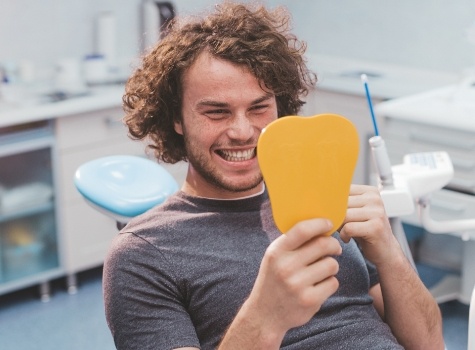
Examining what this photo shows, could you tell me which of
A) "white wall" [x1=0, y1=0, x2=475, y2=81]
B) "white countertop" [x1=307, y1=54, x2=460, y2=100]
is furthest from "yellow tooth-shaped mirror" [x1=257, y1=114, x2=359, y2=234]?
"white wall" [x1=0, y1=0, x2=475, y2=81]

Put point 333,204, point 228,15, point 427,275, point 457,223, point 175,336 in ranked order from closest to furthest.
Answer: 1. point 333,204
2. point 175,336
3. point 228,15
4. point 457,223
5. point 427,275

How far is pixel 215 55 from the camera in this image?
169 cm

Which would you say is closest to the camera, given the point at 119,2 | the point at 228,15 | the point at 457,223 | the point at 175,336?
the point at 175,336

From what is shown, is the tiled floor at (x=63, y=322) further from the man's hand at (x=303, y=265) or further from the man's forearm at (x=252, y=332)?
the man's hand at (x=303, y=265)

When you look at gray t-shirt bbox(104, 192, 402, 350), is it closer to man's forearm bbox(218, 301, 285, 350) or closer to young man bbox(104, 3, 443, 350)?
young man bbox(104, 3, 443, 350)

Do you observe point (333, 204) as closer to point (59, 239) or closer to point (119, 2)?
point (59, 239)

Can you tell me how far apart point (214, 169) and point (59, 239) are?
2.00m

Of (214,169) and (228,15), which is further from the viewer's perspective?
(228,15)

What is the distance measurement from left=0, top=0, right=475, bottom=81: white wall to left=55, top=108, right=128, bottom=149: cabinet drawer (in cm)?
51

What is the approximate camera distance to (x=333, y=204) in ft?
4.11

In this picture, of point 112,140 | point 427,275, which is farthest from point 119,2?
point 427,275

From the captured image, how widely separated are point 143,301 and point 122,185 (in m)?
0.54

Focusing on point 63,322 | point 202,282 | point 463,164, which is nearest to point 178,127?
point 202,282

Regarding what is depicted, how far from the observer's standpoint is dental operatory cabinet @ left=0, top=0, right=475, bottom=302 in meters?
3.24
